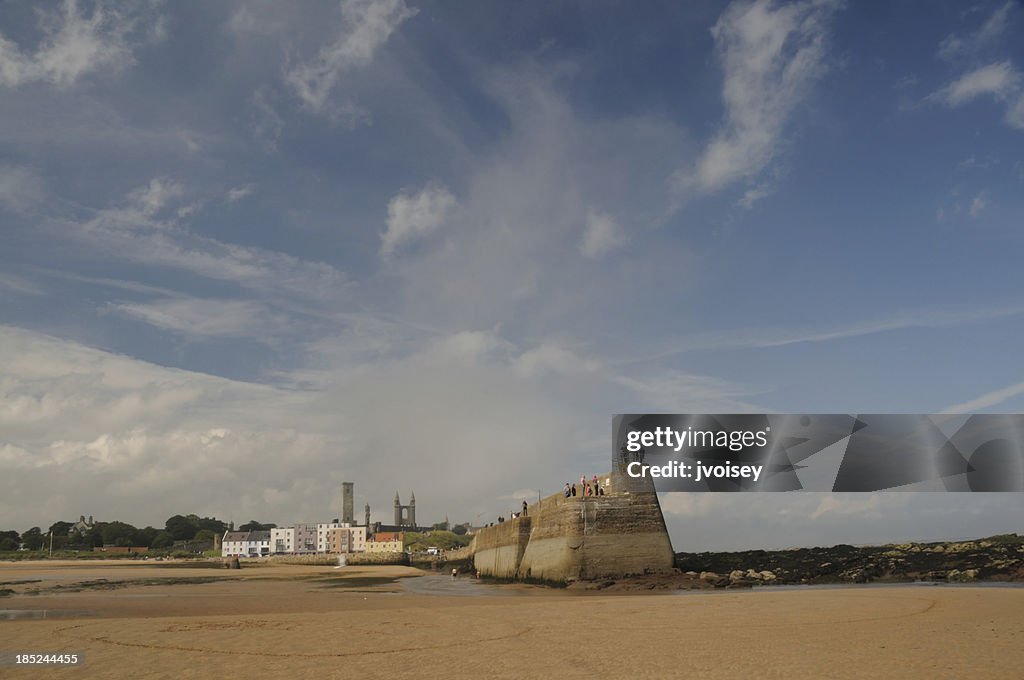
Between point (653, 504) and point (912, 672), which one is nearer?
point (912, 672)

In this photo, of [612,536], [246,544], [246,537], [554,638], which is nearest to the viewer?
[554,638]

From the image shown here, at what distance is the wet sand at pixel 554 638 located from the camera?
9.86 meters

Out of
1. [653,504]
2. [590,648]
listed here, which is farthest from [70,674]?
[653,504]

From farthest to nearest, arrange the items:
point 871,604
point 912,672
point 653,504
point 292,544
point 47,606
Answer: point 292,544
point 653,504
point 47,606
point 871,604
point 912,672

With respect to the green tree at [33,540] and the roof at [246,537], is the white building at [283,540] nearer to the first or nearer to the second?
the roof at [246,537]

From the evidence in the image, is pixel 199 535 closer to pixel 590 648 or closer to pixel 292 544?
pixel 292 544

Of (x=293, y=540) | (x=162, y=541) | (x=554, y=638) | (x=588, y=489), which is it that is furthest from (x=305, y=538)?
(x=554, y=638)

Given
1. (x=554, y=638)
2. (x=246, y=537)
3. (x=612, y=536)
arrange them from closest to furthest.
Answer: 1. (x=554, y=638)
2. (x=612, y=536)
3. (x=246, y=537)

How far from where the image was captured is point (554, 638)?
13070mm

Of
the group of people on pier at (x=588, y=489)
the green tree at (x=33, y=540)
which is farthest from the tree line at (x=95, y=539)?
the group of people on pier at (x=588, y=489)

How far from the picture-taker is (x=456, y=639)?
1307 centimetres

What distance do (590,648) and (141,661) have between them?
23.2ft

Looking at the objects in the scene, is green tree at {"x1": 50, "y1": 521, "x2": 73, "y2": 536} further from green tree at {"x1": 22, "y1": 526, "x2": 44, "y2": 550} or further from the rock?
the rock

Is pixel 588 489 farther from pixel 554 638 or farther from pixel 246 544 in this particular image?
pixel 246 544
